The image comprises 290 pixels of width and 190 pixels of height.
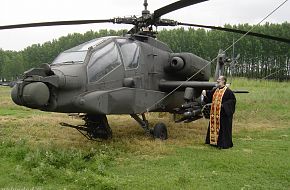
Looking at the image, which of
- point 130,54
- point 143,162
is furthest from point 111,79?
point 143,162

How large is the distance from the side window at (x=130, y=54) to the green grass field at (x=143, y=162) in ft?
5.81

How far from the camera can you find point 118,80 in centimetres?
855

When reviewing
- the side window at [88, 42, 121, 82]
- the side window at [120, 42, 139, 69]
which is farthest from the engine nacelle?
the side window at [88, 42, 121, 82]

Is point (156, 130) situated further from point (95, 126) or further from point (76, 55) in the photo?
point (76, 55)

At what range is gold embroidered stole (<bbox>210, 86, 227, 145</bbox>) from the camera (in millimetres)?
8863

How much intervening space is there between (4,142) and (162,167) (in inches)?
142

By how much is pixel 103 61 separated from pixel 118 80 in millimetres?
550

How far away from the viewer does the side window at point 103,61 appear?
315 inches

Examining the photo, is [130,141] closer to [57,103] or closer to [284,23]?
[57,103]

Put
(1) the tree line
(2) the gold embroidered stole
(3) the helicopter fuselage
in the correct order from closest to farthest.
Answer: (3) the helicopter fuselage → (2) the gold embroidered stole → (1) the tree line

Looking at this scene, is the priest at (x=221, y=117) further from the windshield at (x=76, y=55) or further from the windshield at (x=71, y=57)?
the windshield at (x=71, y=57)

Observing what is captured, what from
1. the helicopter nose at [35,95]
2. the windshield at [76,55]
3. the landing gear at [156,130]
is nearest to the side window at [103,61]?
the windshield at [76,55]

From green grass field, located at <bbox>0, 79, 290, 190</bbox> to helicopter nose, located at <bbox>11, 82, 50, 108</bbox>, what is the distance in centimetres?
89

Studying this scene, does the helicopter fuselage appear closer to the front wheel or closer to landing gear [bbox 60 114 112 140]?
the front wheel
